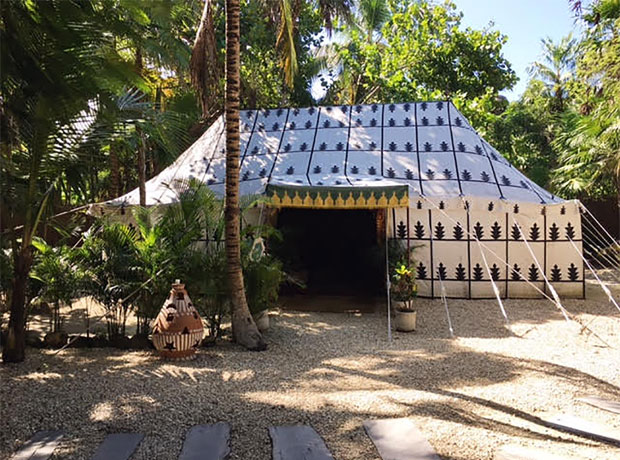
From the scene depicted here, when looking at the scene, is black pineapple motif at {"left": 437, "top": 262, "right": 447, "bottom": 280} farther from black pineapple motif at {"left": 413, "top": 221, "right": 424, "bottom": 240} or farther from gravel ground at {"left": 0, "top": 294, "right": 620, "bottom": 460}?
gravel ground at {"left": 0, "top": 294, "right": 620, "bottom": 460}

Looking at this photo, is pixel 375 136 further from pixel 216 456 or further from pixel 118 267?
pixel 216 456

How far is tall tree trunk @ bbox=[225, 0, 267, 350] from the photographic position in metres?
5.73

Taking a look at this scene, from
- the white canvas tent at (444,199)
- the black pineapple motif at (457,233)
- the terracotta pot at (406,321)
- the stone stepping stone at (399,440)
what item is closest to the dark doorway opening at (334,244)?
the white canvas tent at (444,199)

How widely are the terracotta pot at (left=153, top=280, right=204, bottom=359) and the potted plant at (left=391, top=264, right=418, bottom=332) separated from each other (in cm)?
279

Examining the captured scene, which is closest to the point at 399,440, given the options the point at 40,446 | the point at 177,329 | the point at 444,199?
the point at 40,446

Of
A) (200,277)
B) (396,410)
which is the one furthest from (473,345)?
(200,277)

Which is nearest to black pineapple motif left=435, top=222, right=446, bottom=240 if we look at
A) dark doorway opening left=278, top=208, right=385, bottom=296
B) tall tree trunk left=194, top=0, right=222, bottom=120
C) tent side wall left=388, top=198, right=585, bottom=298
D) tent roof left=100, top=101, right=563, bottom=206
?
tent side wall left=388, top=198, right=585, bottom=298

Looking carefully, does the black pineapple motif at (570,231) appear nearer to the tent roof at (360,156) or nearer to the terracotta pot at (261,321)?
the tent roof at (360,156)

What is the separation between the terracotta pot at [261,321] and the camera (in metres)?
6.48

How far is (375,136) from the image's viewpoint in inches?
407

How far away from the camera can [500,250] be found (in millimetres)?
9031

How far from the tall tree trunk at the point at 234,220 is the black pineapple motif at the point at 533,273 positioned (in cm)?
537

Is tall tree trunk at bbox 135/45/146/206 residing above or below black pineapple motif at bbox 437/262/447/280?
above

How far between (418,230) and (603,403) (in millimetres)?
5455
